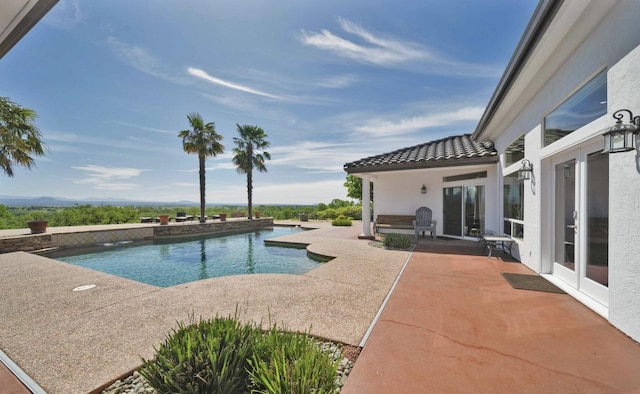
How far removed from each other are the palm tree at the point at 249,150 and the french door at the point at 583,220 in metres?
17.8

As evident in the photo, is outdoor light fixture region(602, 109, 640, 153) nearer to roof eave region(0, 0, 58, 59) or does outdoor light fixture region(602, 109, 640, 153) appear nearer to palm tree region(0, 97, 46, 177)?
roof eave region(0, 0, 58, 59)

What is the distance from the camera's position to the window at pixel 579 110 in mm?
3373

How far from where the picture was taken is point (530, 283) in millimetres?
4652

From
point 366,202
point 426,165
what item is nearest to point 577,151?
point 426,165

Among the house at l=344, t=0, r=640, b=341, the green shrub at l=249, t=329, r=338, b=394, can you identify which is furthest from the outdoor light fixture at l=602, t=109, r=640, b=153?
the green shrub at l=249, t=329, r=338, b=394

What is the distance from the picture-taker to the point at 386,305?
12.6 feet

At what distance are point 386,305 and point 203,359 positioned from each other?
2764 millimetres

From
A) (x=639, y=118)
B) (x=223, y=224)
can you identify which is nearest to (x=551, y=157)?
(x=639, y=118)

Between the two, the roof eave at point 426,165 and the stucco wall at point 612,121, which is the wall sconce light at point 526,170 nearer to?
the stucco wall at point 612,121

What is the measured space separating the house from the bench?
4116 millimetres

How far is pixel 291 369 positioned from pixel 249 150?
1913 centimetres

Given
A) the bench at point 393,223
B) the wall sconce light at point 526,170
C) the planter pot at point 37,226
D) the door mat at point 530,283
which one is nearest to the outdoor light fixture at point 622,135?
the door mat at point 530,283

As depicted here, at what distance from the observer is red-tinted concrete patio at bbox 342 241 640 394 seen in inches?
82.4

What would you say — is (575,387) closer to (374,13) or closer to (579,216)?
(579,216)
